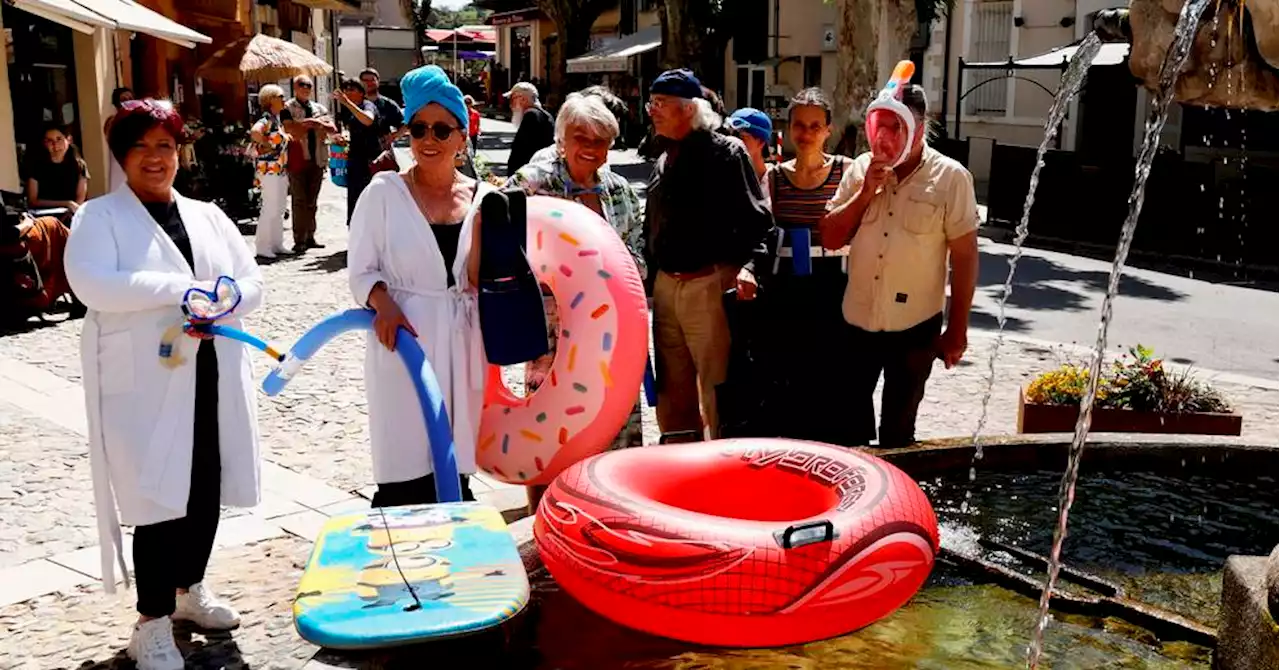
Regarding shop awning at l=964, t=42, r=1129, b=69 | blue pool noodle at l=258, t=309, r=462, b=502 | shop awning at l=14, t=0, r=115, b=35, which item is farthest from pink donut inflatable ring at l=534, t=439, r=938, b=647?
shop awning at l=964, t=42, r=1129, b=69

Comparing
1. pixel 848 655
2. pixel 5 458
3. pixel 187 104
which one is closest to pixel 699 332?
pixel 848 655

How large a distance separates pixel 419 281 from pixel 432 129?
498mm

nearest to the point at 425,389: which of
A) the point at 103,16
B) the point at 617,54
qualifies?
the point at 103,16

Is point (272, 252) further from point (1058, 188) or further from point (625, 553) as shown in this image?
point (625, 553)

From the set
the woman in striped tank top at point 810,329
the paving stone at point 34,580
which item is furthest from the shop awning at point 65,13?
the woman in striped tank top at point 810,329

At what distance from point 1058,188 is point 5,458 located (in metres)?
13.2

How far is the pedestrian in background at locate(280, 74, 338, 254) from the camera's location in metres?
13.1

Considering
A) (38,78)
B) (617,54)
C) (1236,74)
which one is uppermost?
(617,54)

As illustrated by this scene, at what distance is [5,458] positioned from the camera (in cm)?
595

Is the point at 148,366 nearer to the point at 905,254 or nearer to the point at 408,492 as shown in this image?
the point at 408,492

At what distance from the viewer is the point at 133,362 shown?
3656 millimetres

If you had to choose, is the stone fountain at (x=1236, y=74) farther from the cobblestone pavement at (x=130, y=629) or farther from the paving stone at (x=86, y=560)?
the paving stone at (x=86, y=560)

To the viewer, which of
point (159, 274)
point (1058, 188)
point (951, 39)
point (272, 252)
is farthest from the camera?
point (951, 39)

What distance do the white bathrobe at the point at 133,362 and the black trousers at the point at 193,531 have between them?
0.06m
